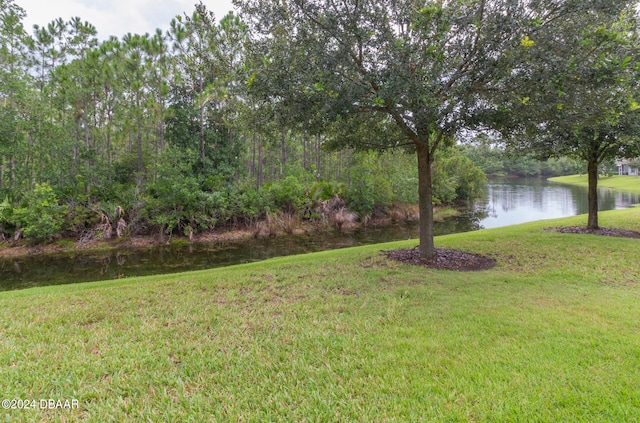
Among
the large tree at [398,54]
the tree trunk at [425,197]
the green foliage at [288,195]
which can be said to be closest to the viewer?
the large tree at [398,54]

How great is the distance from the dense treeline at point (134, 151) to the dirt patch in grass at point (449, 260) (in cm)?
841

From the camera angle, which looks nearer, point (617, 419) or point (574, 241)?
point (617, 419)

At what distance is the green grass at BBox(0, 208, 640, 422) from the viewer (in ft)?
6.90

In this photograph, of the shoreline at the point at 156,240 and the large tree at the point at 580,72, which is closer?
the large tree at the point at 580,72

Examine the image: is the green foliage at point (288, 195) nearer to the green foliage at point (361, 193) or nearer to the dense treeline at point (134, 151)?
the dense treeline at point (134, 151)

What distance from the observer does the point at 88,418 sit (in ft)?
6.82

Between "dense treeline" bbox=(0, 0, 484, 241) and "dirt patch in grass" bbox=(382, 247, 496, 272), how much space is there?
8.41 metres

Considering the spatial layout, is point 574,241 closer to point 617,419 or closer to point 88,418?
point 617,419

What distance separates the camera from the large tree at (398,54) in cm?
433

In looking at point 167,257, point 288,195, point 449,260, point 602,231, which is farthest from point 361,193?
point 449,260

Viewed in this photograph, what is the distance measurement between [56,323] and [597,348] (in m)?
5.86

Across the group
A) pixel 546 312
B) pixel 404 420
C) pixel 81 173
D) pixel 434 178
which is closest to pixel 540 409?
pixel 404 420

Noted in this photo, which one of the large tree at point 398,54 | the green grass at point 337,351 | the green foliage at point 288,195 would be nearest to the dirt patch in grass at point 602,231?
the green grass at point 337,351

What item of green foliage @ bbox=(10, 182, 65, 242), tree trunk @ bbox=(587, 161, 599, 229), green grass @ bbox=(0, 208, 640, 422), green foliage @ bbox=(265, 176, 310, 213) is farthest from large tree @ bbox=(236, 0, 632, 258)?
green foliage @ bbox=(10, 182, 65, 242)
